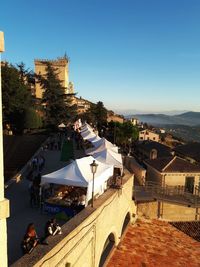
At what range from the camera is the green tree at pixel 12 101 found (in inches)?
1604

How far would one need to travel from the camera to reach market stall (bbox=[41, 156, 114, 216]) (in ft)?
38.5

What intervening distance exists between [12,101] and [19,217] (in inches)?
1269

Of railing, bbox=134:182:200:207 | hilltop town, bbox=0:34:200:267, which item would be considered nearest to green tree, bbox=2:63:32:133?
hilltop town, bbox=0:34:200:267

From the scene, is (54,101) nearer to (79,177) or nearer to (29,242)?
(79,177)

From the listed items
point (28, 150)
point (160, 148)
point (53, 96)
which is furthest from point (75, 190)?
point (53, 96)

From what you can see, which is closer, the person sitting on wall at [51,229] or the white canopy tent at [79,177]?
the person sitting on wall at [51,229]

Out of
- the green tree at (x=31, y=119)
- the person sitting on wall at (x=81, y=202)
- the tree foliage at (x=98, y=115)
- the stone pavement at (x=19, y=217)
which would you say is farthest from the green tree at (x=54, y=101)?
the person sitting on wall at (x=81, y=202)

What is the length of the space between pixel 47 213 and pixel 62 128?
31.7m

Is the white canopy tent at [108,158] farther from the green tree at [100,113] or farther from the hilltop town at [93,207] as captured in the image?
the green tree at [100,113]

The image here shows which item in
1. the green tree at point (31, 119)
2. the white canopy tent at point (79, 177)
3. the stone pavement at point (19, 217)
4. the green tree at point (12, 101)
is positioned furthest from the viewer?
the green tree at point (12, 101)

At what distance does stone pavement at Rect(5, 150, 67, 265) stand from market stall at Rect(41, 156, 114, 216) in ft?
2.21

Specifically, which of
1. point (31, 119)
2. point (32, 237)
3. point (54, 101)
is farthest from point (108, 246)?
point (54, 101)

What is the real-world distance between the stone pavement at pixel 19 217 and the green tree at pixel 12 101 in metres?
25.6

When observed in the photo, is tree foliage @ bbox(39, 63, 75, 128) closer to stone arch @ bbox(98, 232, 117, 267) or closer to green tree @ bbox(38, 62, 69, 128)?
green tree @ bbox(38, 62, 69, 128)
